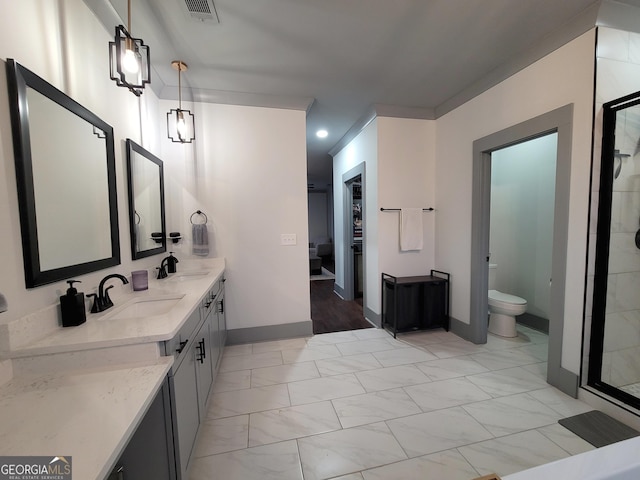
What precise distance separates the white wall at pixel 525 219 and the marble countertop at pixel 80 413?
3772 millimetres

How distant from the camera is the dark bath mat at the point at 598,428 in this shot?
5.16 feet

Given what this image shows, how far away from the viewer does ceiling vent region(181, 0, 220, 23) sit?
1.66m

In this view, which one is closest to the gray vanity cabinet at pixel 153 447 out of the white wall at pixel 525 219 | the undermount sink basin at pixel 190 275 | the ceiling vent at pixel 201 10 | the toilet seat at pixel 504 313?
the undermount sink basin at pixel 190 275

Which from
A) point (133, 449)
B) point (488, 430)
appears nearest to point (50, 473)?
point (133, 449)

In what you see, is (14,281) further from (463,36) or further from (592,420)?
(592,420)

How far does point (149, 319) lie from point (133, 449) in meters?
0.52

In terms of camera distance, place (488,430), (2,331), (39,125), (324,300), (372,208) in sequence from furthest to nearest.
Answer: (324,300) < (372,208) < (488,430) < (39,125) < (2,331)

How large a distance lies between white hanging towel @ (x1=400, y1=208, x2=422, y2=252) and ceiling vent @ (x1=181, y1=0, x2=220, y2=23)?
257 centimetres

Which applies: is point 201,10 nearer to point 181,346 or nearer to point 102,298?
point 102,298

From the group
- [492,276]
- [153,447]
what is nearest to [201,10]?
[153,447]

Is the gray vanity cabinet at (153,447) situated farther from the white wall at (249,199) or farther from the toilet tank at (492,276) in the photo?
the toilet tank at (492,276)

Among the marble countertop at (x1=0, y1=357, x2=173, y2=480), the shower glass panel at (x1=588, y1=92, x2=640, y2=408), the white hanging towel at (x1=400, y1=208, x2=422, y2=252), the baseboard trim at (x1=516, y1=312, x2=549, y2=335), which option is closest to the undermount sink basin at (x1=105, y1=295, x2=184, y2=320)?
the marble countertop at (x1=0, y1=357, x2=173, y2=480)

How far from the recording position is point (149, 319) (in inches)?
50.6

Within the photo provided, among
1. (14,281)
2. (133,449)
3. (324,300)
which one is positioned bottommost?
(324,300)
